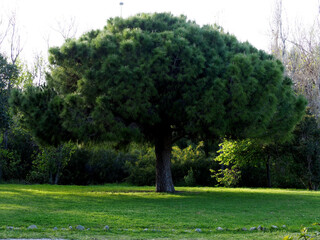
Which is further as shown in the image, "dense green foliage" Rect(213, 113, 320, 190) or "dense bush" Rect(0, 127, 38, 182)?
"dense bush" Rect(0, 127, 38, 182)

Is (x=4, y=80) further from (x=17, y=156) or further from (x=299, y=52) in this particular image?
(x=299, y=52)

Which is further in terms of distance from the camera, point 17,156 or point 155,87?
point 17,156

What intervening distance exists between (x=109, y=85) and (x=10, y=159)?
52.7ft

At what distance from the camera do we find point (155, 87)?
1510 centimetres

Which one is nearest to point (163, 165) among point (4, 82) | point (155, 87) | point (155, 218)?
point (155, 87)

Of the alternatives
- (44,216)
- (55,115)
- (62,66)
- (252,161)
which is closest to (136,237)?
(44,216)

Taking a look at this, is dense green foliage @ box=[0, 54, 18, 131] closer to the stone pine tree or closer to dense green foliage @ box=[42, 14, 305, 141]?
the stone pine tree

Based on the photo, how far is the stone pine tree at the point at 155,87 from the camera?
14469mm

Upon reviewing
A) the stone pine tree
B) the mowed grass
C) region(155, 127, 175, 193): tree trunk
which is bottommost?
the mowed grass

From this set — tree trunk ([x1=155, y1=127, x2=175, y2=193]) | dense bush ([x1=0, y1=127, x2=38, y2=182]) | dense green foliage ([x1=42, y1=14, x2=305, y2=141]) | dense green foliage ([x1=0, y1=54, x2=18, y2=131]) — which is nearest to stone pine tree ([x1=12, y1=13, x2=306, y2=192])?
dense green foliage ([x1=42, y1=14, x2=305, y2=141])

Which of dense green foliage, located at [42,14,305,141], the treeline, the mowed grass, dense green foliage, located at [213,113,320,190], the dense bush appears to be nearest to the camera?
the mowed grass

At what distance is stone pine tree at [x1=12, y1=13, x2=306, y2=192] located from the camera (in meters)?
14.5

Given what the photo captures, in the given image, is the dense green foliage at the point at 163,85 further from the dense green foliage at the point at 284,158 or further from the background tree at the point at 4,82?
the dense green foliage at the point at 284,158

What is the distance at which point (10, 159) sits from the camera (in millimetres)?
27750
